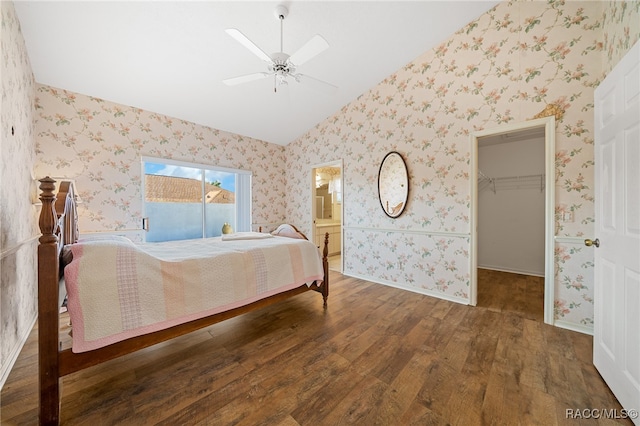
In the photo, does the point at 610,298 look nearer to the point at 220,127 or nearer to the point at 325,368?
the point at 325,368

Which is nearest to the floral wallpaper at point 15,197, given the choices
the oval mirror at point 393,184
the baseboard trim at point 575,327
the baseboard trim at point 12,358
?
the baseboard trim at point 12,358

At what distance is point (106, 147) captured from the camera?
3086 millimetres

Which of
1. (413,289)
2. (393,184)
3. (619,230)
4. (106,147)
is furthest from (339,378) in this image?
(106,147)

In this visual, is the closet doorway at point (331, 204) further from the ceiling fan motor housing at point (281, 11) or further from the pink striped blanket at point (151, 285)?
the ceiling fan motor housing at point (281, 11)

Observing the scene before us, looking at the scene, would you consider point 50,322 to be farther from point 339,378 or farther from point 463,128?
point 463,128

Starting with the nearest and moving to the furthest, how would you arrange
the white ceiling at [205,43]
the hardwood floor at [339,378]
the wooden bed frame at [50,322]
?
the wooden bed frame at [50,322] → the hardwood floor at [339,378] → the white ceiling at [205,43]

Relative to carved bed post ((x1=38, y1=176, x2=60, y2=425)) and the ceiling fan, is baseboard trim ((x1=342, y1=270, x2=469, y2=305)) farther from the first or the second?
carved bed post ((x1=38, y1=176, x2=60, y2=425))

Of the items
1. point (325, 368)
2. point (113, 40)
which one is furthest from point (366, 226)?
point (113, 40)

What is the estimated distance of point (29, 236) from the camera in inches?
89.1

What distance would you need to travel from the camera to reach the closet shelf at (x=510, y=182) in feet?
13.4

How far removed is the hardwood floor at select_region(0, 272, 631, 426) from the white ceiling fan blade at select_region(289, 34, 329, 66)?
92.3 inches

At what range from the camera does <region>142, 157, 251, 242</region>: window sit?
3.56 metres

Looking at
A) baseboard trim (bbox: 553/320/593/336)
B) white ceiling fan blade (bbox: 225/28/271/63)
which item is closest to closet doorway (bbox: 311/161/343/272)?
baseboard trim (bbox: 553/320/593/336)

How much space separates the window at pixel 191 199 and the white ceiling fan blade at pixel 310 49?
8.87 feet
